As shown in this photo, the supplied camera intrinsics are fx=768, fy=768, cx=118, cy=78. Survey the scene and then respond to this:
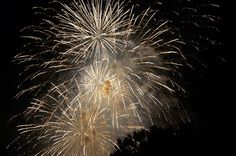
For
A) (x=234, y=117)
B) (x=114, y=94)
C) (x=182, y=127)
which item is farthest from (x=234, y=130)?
(x=114, y=94)

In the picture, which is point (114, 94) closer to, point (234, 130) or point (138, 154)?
point (138, 154)

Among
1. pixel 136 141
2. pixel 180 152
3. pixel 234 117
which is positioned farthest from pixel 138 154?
pixel 234 117

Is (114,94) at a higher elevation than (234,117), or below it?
higher

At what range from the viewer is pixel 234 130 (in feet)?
95.0

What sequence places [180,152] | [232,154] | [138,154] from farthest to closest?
[138,154] → [180,152] → [232,154]

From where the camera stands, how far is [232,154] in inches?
1079

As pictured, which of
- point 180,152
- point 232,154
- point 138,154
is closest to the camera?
point 232,154

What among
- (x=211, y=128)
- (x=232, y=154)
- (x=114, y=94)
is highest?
(x=114, y=94)

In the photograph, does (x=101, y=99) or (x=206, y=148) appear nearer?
(x=206, y=148)

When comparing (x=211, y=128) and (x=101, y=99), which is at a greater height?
(x=101, y=99)

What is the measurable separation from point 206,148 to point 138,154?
12.0 ft

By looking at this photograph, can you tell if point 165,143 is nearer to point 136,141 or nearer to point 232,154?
point 136,141

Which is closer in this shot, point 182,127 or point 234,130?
point 234,130

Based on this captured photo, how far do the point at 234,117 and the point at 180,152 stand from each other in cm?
248
